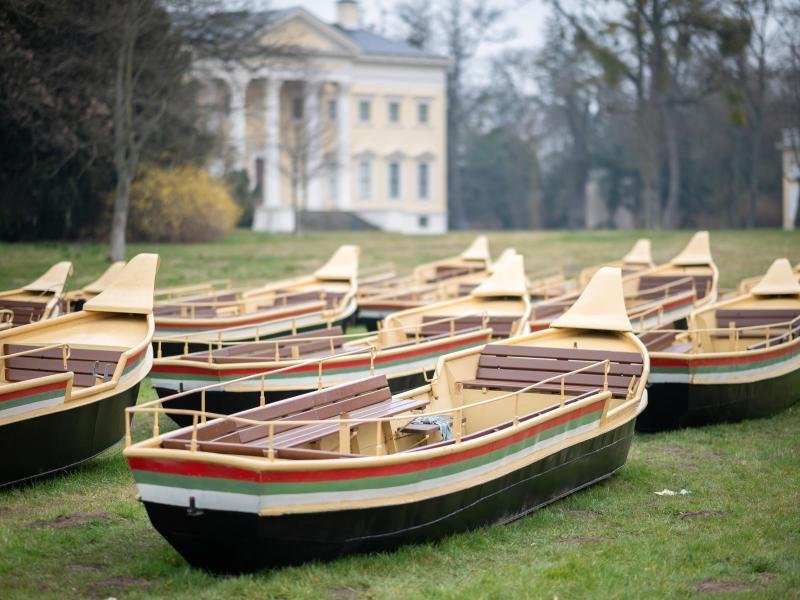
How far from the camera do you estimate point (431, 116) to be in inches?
2992

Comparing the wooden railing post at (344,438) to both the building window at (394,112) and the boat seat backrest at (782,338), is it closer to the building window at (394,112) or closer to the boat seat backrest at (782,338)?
the boat seat backrest at (782,338)

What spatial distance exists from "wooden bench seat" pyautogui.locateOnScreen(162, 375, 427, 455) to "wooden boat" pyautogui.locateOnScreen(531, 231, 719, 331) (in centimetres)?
736

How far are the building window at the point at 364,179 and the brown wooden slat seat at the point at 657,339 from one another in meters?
57.9

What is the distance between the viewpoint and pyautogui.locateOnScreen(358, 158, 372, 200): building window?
7506 cm

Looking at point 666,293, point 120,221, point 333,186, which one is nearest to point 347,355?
point 666,293

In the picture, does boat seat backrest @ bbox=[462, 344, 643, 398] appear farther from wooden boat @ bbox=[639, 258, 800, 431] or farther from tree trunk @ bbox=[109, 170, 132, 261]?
tree trunk @ bbox=[109, 170, 132, 261]

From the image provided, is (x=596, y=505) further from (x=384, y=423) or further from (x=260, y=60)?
(x=260, y=60)

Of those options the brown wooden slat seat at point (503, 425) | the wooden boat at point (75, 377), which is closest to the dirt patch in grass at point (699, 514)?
the brown wooden slat seat at point (503, 425)

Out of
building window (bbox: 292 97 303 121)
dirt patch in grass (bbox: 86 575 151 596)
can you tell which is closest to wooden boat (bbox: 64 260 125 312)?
dirt patch in grass (bbox: 86 575 151 596)

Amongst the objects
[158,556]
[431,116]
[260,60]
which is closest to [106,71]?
[260,60]

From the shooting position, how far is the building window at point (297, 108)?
6541cm

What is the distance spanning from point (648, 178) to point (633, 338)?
126ft

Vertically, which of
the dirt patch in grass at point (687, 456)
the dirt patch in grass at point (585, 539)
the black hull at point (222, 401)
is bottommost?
the dirt patch in grass at point (585, 539)

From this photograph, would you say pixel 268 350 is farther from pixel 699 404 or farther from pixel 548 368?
pixel 699 404
